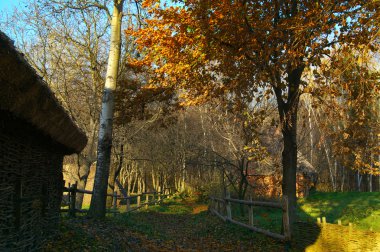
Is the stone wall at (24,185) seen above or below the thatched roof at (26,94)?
below

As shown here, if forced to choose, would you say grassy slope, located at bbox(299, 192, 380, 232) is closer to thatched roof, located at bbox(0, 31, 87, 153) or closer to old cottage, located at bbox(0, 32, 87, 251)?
old cottage, located at bbox(0, 32, 87, 251)

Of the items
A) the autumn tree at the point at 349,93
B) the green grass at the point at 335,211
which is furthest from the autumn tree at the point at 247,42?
the green grass at the point at 335,211

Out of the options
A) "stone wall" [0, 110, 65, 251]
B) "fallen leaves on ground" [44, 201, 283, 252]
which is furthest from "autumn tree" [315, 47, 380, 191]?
"stone wall" [0, 110, 65, 251]

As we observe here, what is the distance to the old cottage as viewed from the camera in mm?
3986

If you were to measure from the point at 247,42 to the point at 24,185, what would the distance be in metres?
6.02

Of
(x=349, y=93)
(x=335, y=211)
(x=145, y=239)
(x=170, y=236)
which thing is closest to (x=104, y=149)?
(x=145, y=239)

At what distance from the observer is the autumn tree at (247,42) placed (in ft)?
26.5

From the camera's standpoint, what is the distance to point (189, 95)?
12.2 metres

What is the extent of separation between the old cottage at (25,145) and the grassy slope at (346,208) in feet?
28.3

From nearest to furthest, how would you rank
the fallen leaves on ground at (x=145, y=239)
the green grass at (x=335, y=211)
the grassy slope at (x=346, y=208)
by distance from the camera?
the fallen leaves on ground at (x=145, y=239), the green grass at (x=335, y=211), the grassy slope at (x=346, y=208)

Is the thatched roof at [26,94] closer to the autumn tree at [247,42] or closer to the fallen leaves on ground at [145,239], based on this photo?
the fallen leaves on ground at [145,239]

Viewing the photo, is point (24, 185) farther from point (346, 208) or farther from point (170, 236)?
point (346, 208)

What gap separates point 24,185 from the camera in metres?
5.46

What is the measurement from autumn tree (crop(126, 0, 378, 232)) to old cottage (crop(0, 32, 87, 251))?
13.4 ft
